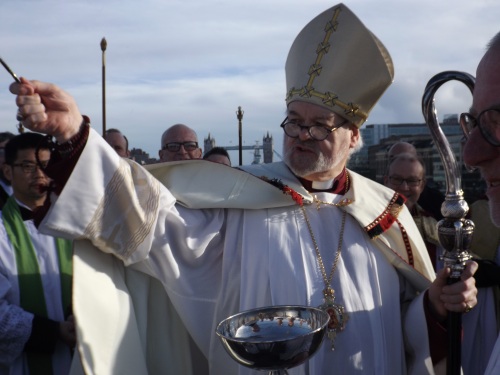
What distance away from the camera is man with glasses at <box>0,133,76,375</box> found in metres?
3.45

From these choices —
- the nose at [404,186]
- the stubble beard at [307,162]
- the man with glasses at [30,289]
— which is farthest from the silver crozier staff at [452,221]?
the nose at [404,186]

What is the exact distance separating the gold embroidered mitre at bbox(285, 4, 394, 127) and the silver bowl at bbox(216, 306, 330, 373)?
169 cm

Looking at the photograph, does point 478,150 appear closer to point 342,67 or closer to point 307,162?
point 307,162

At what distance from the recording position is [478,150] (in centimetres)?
185

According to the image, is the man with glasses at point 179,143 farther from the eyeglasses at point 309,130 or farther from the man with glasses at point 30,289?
the eyeglasses at point 309,130

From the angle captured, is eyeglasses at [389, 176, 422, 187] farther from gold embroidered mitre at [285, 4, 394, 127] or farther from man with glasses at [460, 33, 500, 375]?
man with glasses at [460, 33, 500, 375]

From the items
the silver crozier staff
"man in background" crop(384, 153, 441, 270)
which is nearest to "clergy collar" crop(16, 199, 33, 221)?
the silver crozier staff

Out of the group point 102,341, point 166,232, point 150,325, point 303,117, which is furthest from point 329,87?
point 102,341

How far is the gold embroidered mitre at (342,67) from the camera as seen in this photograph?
3.51m

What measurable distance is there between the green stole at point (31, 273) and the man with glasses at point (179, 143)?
316 centimetres

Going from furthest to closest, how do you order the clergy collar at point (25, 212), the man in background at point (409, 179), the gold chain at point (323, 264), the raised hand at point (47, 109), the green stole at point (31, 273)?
1. the man in background at point (409, 179)
2. the clergy collar at point (25, 212)
3. the green stole at point (31, 273)
4. the gold chain at point (323, 264)
5. the raised hand at point (47, 109)

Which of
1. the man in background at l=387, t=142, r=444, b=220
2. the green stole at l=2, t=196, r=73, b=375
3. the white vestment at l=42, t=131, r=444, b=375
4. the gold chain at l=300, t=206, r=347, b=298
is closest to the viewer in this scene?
the white vestment at l=42, t=131, r=444, b=375

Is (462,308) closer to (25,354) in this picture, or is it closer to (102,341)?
(102,341)

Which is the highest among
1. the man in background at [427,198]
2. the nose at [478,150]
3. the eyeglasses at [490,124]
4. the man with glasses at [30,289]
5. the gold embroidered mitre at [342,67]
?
the gold embroidered mitre at [342,67]
